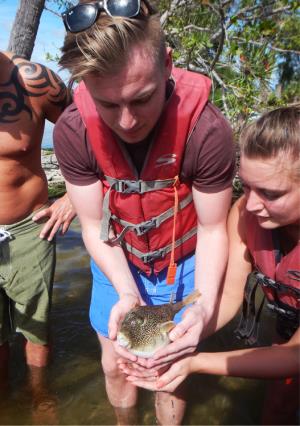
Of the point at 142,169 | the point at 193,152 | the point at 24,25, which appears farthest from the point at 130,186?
the point at 24,25

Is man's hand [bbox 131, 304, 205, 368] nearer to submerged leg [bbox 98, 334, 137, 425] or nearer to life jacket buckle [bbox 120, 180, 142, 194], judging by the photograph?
life jacket buckle [bbox 120, 180, 142, 194]

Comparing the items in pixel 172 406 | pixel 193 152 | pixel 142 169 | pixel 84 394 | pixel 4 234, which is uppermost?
pixel 193 152

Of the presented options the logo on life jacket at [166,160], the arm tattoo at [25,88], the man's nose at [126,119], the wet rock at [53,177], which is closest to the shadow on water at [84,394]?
the logo on life jacket at [166,160]

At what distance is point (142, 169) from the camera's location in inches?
106

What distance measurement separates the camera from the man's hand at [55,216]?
359 centimetres

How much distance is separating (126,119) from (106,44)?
1.28 ft

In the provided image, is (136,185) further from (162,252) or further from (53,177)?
(53,177)

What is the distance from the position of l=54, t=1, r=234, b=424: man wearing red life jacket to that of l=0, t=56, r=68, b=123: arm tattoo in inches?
29.5

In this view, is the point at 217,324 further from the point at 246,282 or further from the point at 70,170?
the point at 70,170

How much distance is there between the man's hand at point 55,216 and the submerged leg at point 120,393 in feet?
3.26

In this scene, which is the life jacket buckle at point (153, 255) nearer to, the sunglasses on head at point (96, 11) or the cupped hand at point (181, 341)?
the cupped hand at point (181, 341)

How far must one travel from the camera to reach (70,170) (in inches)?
107

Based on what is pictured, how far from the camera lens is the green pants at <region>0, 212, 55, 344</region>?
3.57m

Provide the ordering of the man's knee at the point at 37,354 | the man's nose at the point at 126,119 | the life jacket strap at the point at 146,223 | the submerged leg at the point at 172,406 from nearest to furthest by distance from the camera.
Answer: the man's nose at the point at 126,119
the life jacket strap at the point at 146,223
the submerged leg at the point at 172,406
the man's knee at the point at 37,354
